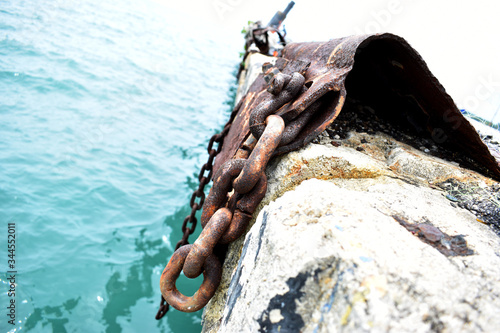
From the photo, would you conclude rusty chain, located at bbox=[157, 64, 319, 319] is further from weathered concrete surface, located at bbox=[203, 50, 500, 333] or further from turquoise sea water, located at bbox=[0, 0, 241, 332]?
turquoise sea water, located at bbox=[0, 0, 241, 332]

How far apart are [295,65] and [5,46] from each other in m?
7.91

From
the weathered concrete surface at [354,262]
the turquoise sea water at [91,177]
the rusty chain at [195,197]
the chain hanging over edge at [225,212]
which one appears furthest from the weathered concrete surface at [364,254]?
the turquoise sea water at [91,177]

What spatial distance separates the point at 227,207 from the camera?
4.58ft

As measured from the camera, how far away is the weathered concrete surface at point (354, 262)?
2.14 ft

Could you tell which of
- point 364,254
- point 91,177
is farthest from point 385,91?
point 91,177

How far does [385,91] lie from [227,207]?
1386 mm

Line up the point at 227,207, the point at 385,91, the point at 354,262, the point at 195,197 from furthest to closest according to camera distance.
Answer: the point at 195,197 → the point at 385,91 → the point at 227,207 → the point at 354,262

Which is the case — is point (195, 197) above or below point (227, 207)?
below

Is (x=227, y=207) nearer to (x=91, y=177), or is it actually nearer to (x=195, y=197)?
(x=195, y=197)

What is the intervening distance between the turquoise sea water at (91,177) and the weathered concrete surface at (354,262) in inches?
69.7

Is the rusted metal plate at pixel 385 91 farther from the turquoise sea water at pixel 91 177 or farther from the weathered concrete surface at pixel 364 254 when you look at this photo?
the turquoise sea water at pixel 91 177

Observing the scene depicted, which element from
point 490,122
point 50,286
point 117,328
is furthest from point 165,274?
point 490,122

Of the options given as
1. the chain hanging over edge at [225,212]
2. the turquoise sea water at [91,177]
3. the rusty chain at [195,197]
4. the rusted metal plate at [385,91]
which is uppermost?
the rusted metal plate at [385,91]

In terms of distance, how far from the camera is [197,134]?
227 inches
